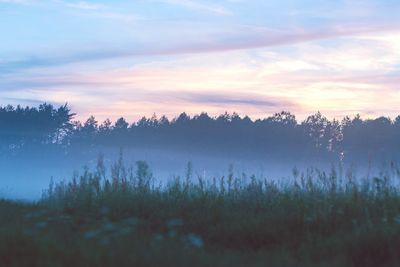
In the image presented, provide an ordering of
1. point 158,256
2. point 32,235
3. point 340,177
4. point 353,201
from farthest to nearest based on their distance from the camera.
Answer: point 340,177, point 353,201, point 32,235, point 158,256

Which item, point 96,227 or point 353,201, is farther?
point 353,201

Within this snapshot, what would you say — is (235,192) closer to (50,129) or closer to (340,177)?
(340,177)

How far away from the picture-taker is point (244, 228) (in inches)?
505

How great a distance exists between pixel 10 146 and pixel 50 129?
4.74 meters

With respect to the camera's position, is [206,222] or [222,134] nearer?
[206,222]

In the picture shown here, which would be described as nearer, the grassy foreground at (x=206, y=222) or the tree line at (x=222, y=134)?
the grassy foreground at (x=206, y=222)

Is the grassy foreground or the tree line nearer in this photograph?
the grassy foreground

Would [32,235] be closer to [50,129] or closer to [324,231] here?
[324,231]

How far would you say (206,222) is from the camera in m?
13.6

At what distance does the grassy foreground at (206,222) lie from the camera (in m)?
9.57

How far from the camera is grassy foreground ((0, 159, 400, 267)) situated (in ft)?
31.4

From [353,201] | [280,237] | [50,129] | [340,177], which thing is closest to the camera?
[280,237]

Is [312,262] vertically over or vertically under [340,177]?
under

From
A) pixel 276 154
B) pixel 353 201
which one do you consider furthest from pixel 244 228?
pixel 276 154
